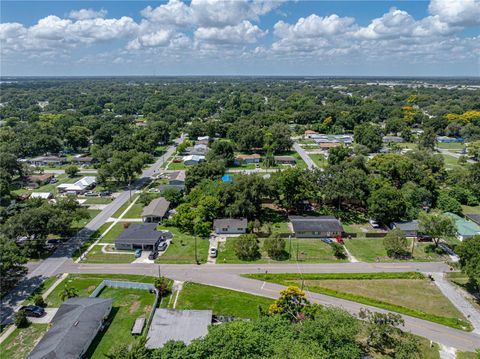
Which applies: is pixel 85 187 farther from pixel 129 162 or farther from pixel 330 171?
pixel 330 171

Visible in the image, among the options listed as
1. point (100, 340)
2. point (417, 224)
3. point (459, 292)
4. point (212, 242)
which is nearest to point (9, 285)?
point (100, 340)

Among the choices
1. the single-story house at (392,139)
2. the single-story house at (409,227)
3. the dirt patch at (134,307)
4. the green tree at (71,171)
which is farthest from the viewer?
the single-story house at (392,139)

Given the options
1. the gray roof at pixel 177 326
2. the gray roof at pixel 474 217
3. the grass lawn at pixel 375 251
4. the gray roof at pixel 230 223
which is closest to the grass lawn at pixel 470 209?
the gray roof at pixel 474 217

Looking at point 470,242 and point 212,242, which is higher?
point 470,242

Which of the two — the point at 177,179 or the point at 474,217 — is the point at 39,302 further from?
the point at 474,217

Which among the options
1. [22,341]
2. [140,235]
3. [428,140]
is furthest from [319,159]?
[22,341]

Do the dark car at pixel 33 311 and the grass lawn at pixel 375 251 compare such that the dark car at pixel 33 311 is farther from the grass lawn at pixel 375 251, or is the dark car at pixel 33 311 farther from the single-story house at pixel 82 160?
the single-story house at pixel 82 160

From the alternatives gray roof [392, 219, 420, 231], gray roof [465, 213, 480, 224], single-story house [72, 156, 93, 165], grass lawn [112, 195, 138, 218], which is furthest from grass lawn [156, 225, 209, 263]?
single-story house [72, 156, 93, 165]

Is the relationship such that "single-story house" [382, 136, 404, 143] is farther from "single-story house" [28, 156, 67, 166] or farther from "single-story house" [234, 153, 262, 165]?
"single-story house" [28, 156, 67, 166]
